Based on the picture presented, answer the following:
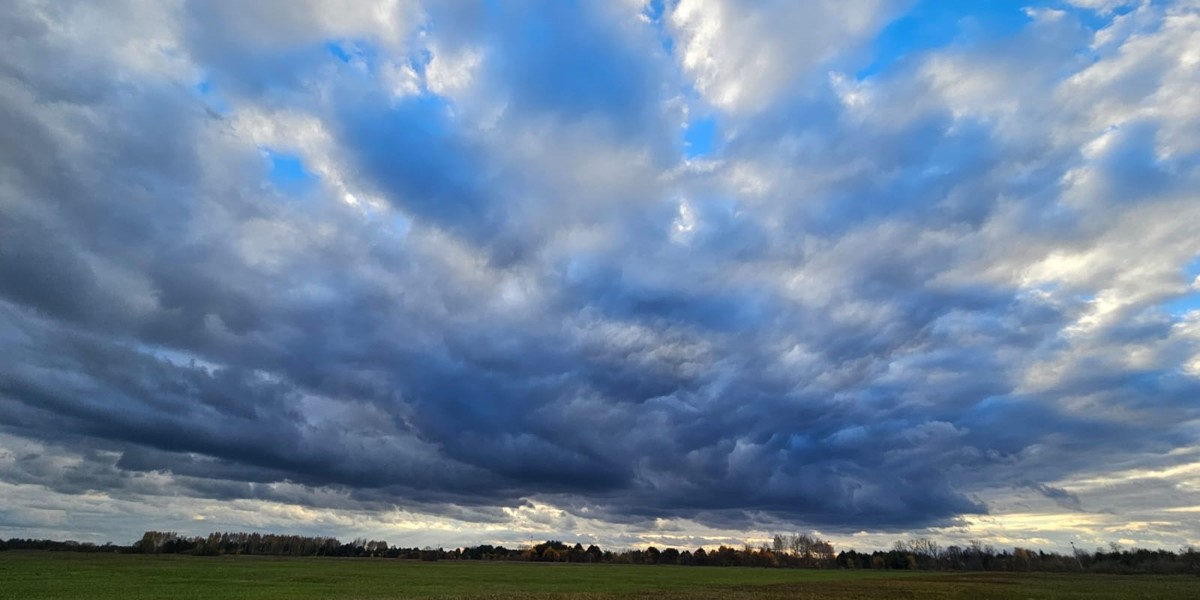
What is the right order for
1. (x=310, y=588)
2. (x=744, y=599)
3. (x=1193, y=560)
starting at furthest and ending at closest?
(x=1193, y=560), (x=310, y=588), (x=744, y=599)

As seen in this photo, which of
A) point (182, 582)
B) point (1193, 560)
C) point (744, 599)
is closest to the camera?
point (744, 599)

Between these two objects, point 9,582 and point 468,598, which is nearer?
point 468,598

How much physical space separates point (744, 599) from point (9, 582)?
66171mm

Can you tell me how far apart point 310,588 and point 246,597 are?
12123mm

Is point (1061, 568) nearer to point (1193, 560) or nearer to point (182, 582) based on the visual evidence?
point (1193, 560)

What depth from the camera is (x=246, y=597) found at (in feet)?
162

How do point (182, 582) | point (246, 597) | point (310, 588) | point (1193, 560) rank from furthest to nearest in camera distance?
point (1193, 560), point (182, 582), point (310, 588), point (246, 597)

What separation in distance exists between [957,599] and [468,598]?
140 ft

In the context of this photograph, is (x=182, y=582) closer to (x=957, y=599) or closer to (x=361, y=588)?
(x=361, y=588)

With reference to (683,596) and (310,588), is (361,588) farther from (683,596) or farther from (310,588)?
(683,596)

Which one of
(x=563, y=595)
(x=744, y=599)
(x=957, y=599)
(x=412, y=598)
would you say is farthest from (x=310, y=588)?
(x=957, y=599)

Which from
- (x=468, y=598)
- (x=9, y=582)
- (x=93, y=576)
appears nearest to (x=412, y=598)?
(x=468, y=598)

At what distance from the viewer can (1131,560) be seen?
190 m

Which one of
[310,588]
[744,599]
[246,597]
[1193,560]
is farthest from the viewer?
[1193,560]
